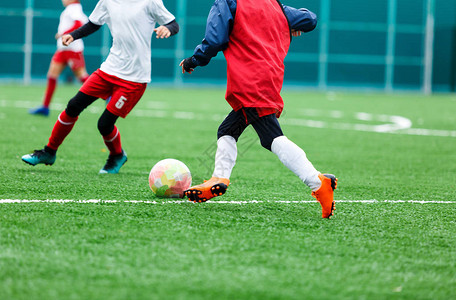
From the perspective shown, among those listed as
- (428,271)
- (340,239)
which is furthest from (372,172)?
(428,271)

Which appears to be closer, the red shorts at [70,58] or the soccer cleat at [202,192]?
the soccer cleat at [202,192]

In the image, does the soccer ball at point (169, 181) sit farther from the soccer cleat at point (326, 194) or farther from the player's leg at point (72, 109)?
the player's leg at point (72, 109)

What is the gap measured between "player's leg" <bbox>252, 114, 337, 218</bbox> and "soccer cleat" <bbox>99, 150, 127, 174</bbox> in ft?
6.43

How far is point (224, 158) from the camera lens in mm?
4570

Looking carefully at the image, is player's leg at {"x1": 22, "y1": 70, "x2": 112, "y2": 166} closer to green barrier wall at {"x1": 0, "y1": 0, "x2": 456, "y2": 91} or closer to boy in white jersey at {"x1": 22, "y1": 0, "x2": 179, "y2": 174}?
boy in white jersey at {"x1": 22, "y1": 0, "x2": 179, "y2": 174}

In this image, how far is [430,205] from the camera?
4734 millimetres

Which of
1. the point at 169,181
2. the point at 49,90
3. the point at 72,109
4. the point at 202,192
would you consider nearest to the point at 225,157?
the point at 202,192

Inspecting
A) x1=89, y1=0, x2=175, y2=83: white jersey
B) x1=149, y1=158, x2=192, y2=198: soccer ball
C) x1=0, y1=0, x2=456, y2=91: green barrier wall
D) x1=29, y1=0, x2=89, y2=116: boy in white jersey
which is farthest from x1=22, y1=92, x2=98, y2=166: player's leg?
x1=0, y1=0, x2=456, y2=91: green barrier wall

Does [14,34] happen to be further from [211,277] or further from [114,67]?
[211,277]

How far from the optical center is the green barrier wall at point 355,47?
25875mm

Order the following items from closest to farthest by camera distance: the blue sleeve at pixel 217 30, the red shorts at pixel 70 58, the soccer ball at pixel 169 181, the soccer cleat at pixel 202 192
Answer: the blue sleeve at pixel 217 30, the soccer cleat at pixel 202 192, the soccer ball at pixel 169 181, the red shorts at pixel 70 58

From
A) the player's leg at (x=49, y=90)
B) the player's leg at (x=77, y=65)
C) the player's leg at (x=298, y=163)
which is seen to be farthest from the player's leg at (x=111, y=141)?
the player's leg at (x=77, y=65)

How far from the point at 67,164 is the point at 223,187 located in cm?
244

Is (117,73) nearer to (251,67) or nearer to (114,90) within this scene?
(114,90)
